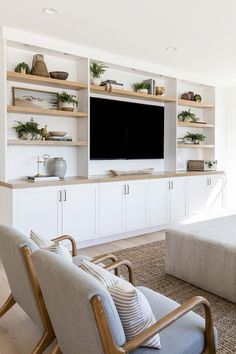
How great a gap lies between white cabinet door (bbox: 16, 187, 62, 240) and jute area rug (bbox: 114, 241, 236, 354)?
2.84 ft

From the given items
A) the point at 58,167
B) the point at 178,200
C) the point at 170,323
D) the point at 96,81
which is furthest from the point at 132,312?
the point at 178,200

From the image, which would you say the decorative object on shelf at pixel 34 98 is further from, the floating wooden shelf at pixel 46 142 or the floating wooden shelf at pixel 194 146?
the floating wooden shelf at pixel 194 146

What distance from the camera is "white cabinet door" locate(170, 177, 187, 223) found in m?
4.85

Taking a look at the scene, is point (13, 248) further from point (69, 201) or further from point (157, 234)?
point (157, 234)

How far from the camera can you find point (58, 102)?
158 inches

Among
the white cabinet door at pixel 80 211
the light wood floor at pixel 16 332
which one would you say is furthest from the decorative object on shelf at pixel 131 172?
the light wood floor at pixel 16 332

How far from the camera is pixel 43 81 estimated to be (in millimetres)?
3756

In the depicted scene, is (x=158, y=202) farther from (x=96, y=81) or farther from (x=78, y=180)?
(x=96, y=81)

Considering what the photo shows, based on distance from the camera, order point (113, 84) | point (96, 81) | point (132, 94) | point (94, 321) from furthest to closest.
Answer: point (132, 94), point (113, 84), point (96, 81), point (94, 321)

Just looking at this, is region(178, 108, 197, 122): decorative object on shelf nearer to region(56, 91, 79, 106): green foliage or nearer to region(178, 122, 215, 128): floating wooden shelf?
region(178, 122, 215, 128): floating wooden shelf

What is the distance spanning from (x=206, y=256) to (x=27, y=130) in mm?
2478

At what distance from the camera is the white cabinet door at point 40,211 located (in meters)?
3.40

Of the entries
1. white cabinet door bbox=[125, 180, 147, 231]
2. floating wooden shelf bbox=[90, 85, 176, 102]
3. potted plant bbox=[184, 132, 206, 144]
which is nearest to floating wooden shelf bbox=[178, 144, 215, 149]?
potted plant bbox=[184, 132, 206, 144]

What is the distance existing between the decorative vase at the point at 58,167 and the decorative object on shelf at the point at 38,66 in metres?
1.04
